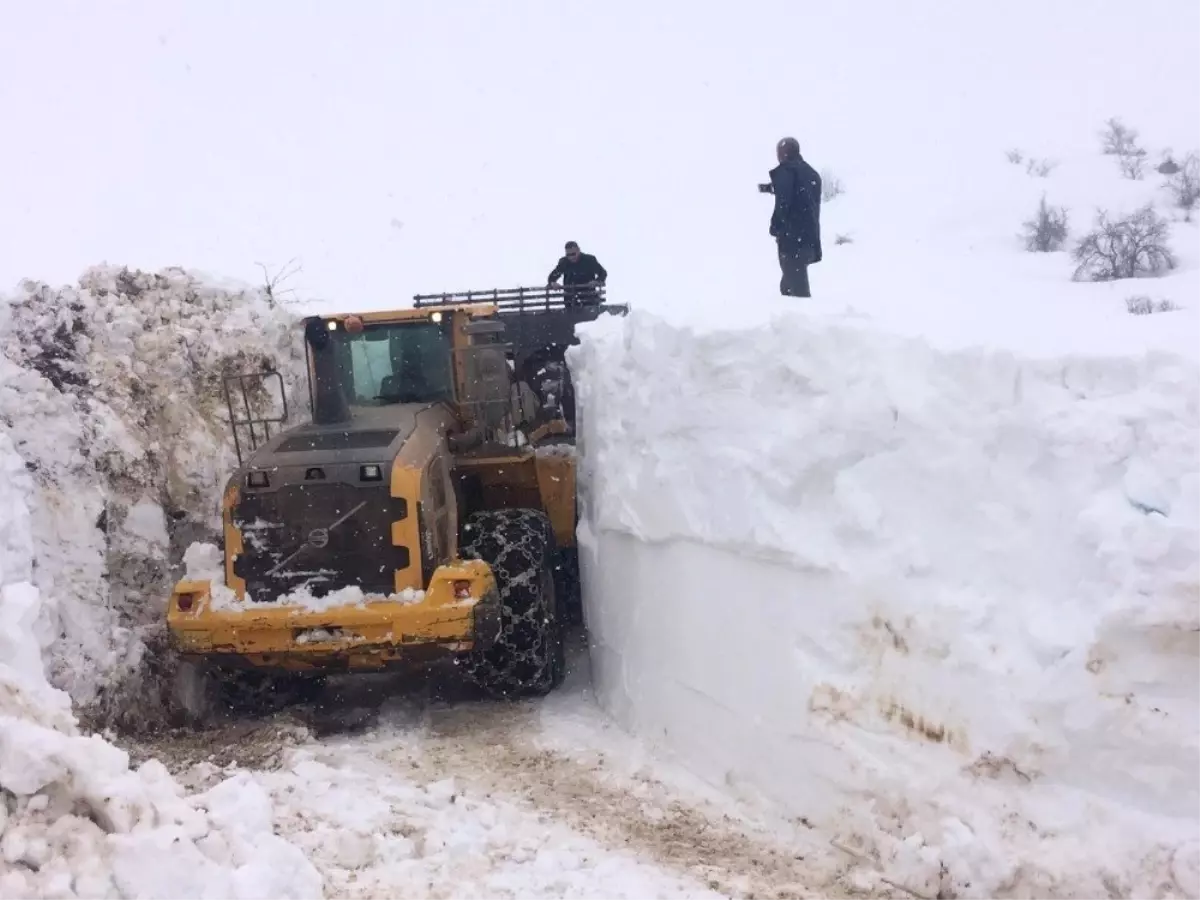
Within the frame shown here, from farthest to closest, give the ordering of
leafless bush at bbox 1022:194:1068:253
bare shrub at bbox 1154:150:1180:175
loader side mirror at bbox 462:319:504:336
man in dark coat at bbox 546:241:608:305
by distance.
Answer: bare shrub at bbox 1154:150:1180:175 < leafless bush at bbox 1022:194:1068:253 < man in dark coat at bbox 546:241:608:305 < loader side mirror at bbox 462:319:504:336

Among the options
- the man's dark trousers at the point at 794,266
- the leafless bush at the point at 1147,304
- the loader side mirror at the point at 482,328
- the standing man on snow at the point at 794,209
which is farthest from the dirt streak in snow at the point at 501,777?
the leafless bush at the point at 1147,304

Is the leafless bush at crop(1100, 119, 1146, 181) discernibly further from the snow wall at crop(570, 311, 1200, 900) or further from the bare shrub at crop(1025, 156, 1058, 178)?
the snow wall at crop(570, 311, 1200, 900)

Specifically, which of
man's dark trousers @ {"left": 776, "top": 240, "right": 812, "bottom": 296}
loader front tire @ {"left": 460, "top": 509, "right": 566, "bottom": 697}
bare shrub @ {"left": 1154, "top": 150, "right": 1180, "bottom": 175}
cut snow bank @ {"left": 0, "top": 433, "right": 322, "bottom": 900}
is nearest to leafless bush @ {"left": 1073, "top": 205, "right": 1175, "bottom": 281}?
man's dark trousers @ {"left": 776, "top": 240, "right": 812, "bottom": 296}

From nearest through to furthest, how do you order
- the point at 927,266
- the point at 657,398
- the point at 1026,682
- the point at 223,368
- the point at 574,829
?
the point at 1026,682
the point at 574,829
the point at 657,398
the point at 223,368
the point at 927,266

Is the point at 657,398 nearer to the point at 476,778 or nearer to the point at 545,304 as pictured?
the point at 476,778

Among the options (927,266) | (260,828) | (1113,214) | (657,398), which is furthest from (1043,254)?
(260,828)

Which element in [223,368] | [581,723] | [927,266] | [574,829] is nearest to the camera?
[574,829]

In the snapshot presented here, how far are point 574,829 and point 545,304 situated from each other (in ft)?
24.1

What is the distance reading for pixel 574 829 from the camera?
16.9ft

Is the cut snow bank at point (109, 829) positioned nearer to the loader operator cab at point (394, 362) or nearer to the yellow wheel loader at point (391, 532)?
the yellow wheel loader at point (391, 532)

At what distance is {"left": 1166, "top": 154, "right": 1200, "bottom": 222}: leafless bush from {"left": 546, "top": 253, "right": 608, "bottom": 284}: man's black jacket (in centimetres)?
1008

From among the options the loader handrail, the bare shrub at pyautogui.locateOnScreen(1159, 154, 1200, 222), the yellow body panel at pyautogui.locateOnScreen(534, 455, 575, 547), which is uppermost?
the bare shrub at pyautogui.locateOnScreen(1159, 154, 1200, 222)

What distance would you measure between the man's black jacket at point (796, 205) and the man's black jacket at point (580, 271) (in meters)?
4.07

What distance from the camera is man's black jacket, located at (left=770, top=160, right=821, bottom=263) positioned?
8.17 metres
